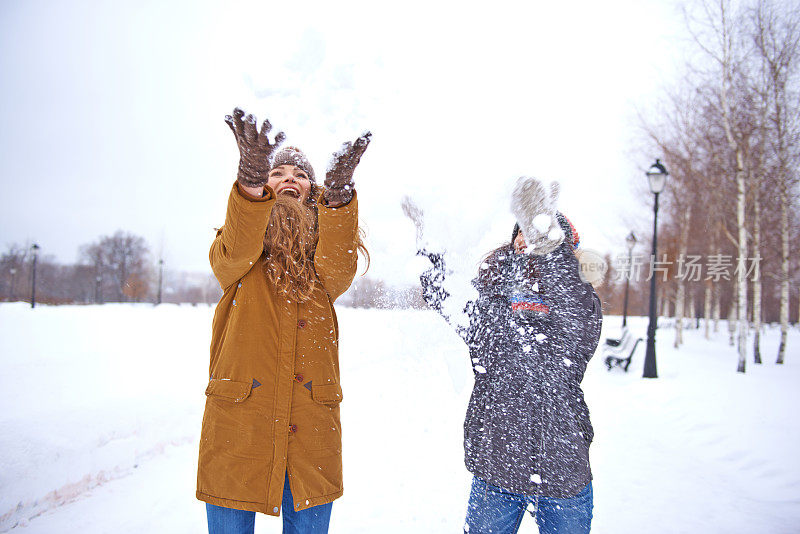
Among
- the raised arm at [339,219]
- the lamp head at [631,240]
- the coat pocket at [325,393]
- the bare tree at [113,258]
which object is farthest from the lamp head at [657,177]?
the bare tree at [113,258]

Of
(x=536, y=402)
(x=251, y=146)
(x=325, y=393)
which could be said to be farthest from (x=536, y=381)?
(x=251, y=146)

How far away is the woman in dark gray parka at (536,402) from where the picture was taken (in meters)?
1.76

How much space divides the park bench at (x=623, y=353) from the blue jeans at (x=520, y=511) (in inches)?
407

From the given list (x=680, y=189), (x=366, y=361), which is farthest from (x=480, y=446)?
(x=680, y=189)

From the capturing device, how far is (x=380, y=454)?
450cm

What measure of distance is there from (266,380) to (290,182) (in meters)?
0.79

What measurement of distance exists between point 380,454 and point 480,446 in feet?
9.59

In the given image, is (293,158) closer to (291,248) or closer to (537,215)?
(291,248)

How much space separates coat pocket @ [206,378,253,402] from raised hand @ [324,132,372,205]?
28.6 inches

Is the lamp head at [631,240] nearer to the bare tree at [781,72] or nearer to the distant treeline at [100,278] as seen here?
the bare tree at [781,72]

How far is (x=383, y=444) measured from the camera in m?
4.80

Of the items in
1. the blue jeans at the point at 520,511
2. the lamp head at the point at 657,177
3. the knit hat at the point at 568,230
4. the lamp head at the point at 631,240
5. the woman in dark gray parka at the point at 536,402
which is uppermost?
the lamp head at the point at 657,177

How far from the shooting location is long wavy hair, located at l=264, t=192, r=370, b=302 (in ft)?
5.39

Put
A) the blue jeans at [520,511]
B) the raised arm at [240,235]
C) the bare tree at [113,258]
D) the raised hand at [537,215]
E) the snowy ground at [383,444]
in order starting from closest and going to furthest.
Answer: the raised arm at [240,235]
the blue jeans at [520,511]
the raised hand at [537,215]
the snowy ground at [383,444]
the bare tree at [113,258]
